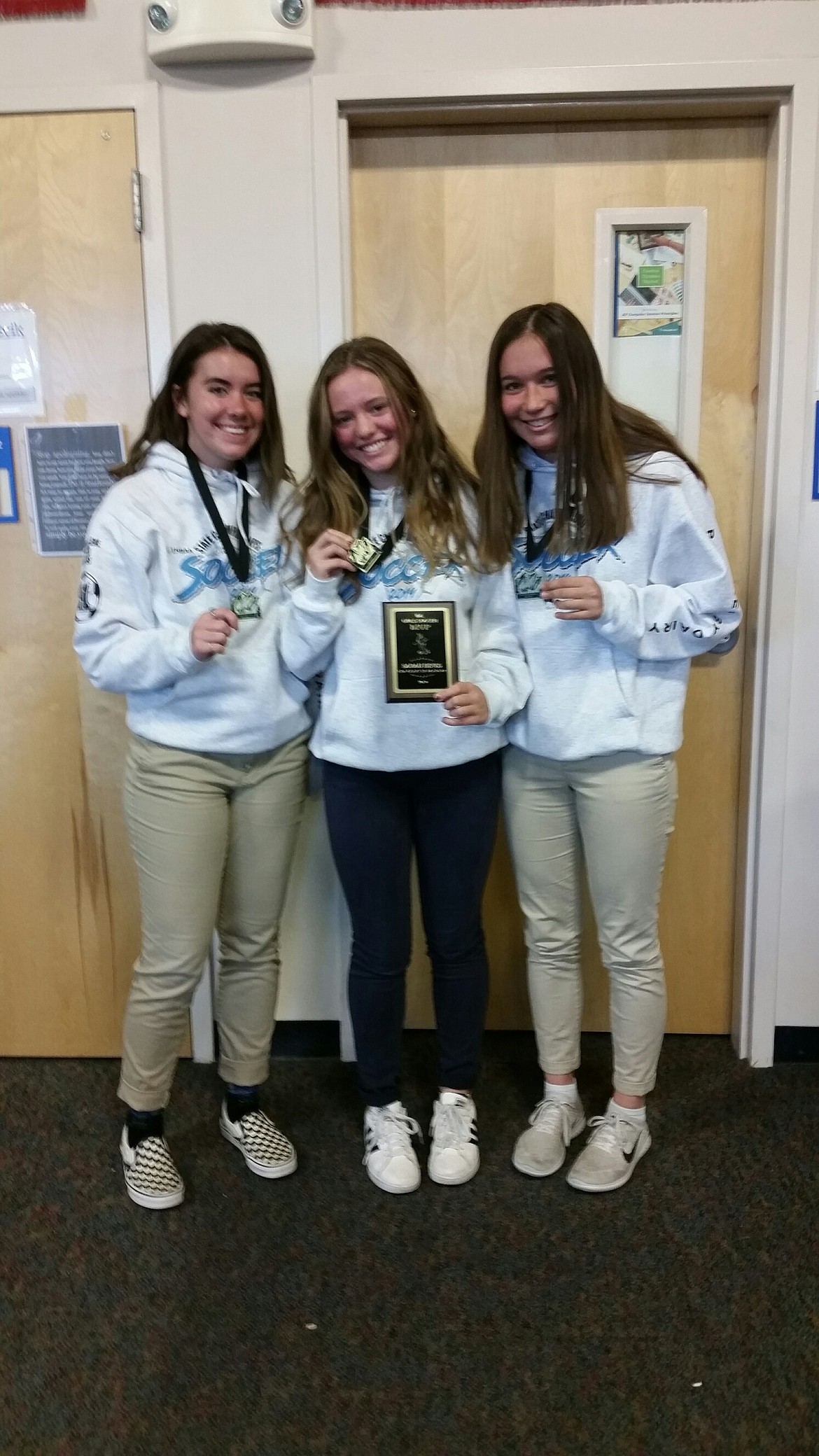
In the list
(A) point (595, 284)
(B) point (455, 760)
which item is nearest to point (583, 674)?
(B) point (455, 760)

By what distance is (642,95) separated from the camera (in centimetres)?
180

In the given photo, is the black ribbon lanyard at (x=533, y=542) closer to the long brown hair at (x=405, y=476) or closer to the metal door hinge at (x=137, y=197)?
the long brown hair at (x=405, y=476)

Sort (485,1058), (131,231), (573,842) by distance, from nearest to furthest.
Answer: (573,842), (131,231), (485,1058)

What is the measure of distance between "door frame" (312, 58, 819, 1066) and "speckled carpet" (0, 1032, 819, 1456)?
29.6 inches

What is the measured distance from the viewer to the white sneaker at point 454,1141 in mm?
1726

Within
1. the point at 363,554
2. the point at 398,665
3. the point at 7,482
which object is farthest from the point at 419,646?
the point at 7,482

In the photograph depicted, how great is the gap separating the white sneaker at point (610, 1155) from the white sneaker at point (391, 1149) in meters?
0.29

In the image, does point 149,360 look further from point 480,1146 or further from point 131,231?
point 480,1146

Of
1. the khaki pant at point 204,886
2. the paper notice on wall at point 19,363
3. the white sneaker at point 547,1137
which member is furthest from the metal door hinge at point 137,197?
the white sneaker at point 547,1137

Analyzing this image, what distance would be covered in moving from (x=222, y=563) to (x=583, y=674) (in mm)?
627

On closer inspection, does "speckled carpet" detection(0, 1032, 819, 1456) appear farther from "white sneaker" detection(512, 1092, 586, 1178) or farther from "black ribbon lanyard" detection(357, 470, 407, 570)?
"black ribbon lanyard" detection(357, 470, 407, 570)

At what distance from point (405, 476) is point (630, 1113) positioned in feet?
3.94

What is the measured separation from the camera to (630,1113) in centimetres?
176

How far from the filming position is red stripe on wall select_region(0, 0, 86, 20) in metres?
1.79
